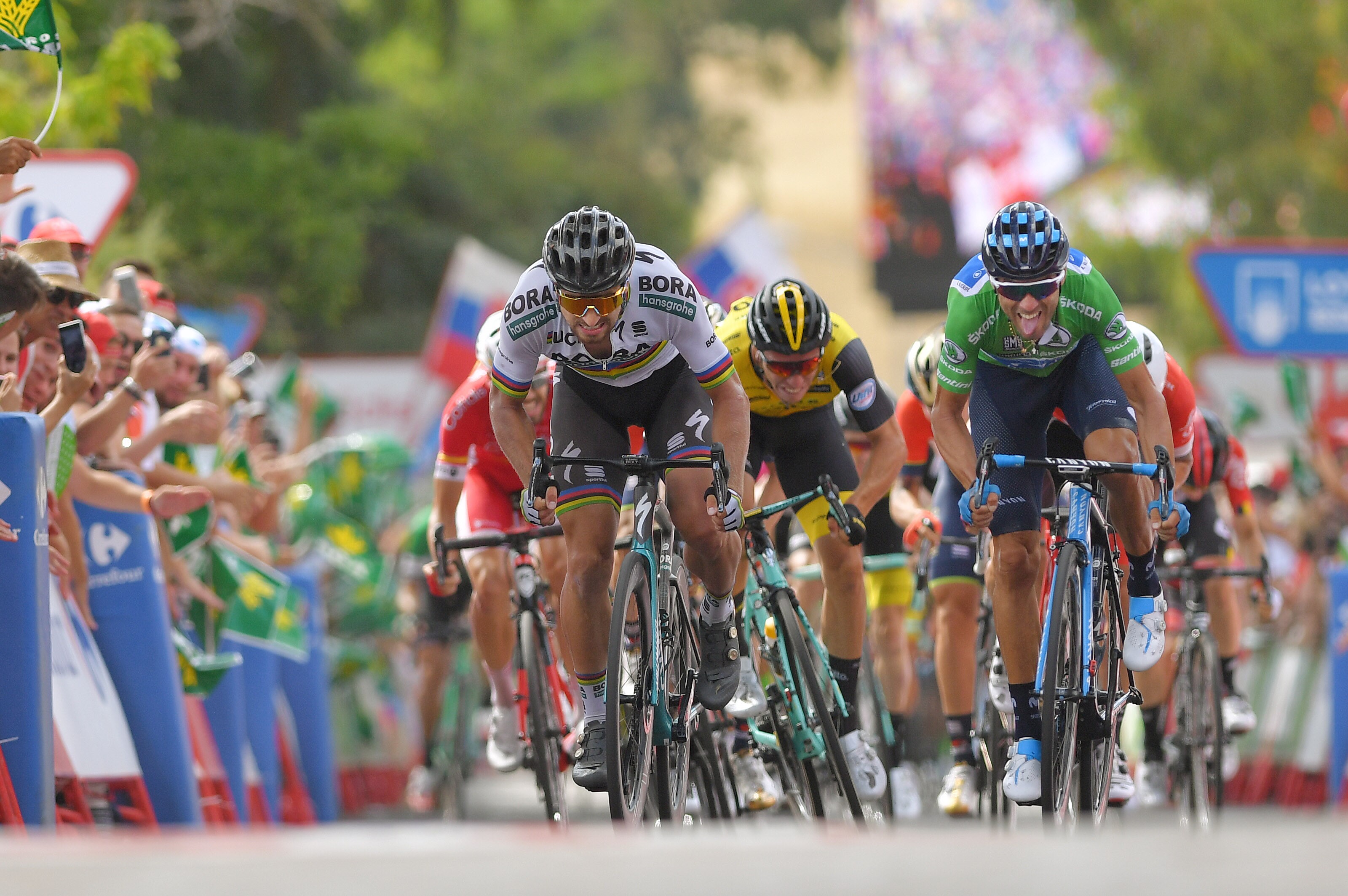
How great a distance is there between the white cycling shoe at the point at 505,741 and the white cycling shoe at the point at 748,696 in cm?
150

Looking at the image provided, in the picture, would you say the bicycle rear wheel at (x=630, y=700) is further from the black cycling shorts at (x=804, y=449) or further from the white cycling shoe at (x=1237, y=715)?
the white cycling shoe at (x=1237, y=715)

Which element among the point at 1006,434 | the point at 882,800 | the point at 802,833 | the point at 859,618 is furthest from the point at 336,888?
the point at 882,800

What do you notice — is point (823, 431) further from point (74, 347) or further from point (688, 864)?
point (688, 864)

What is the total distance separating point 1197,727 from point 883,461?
2202 millimetres

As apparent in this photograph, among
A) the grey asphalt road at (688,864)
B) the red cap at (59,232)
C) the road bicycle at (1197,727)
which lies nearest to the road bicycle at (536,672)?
the red cap at (59,232)

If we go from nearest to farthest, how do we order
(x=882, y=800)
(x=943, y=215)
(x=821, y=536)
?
1. (x=821, y=536)
2. (x=882, y=800)
3. (x=943, y=215)

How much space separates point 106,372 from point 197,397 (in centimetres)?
122

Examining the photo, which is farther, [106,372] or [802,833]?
[106,372]

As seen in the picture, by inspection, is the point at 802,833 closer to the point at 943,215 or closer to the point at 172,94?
the point at 172,94

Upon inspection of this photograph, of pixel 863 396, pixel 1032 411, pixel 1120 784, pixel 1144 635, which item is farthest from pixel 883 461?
pixel 1120 784

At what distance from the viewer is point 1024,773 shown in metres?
6.73

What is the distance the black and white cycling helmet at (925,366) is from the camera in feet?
29.2

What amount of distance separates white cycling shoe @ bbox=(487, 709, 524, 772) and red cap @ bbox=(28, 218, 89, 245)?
283 cm

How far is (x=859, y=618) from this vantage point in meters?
8.18
